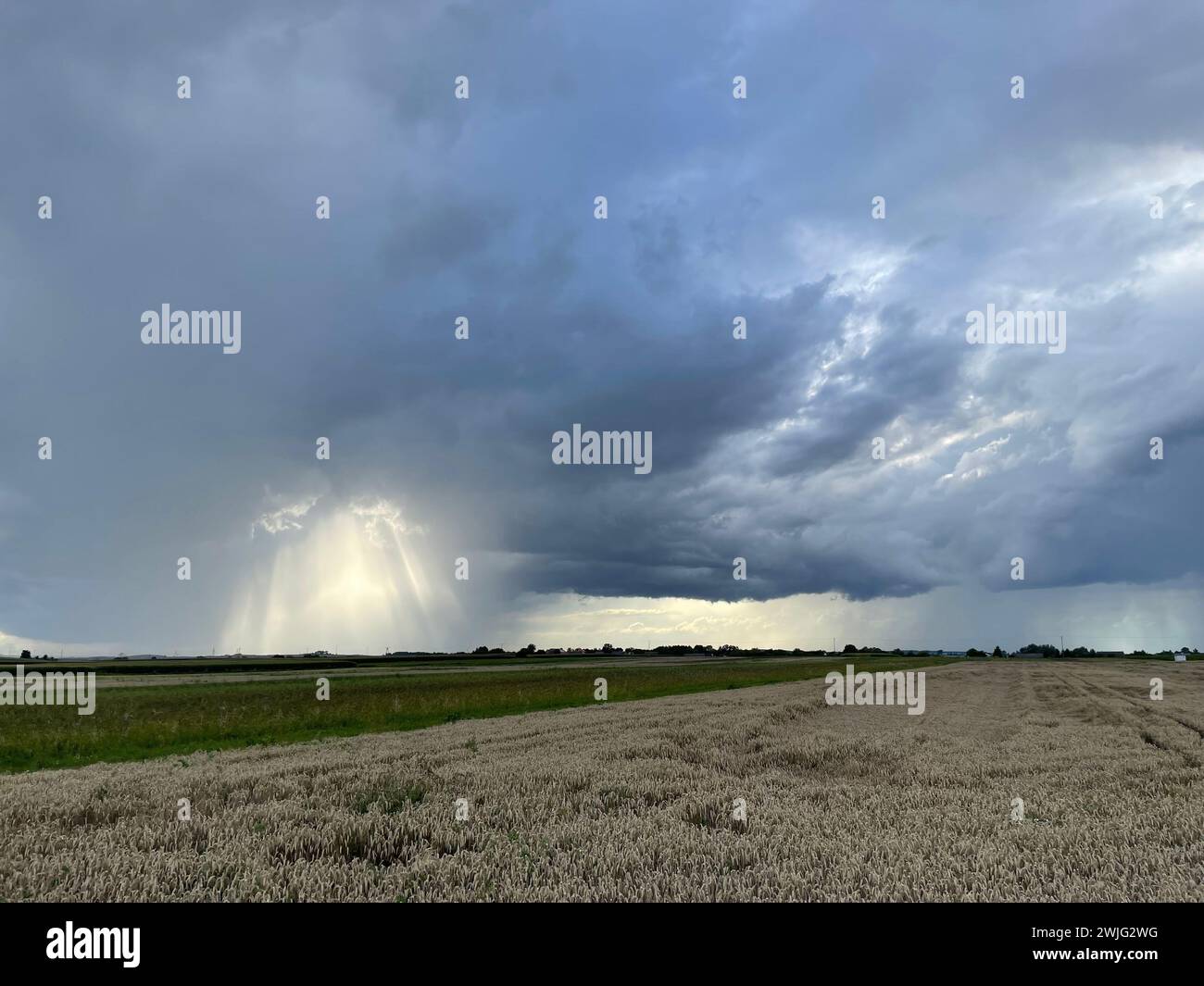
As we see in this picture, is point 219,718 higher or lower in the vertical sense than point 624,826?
lower

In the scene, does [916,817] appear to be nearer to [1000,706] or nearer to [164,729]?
[1000,706]

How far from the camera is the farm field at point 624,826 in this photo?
18.4 feet

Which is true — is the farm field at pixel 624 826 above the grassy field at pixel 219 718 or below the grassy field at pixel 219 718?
above

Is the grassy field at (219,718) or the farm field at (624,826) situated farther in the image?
the grassy field at (219,718)

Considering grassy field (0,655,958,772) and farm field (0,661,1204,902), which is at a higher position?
farm field (0,661,1204,902)

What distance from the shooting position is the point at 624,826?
735 centimetres

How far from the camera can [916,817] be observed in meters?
7.99

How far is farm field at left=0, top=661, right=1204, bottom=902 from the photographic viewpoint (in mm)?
5605

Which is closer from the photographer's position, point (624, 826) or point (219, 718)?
point (624, 826)

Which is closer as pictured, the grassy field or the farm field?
the farm field
